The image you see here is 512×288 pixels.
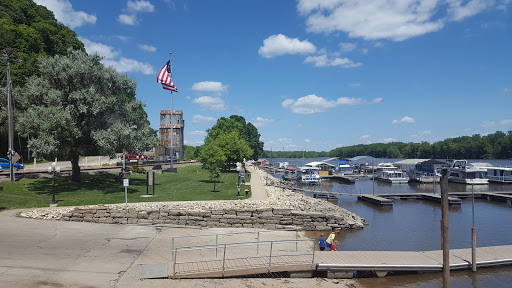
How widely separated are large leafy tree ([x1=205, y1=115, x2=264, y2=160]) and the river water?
4998 centimetres

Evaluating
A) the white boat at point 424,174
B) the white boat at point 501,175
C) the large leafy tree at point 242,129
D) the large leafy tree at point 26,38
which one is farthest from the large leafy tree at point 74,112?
the white boat at point 501,175

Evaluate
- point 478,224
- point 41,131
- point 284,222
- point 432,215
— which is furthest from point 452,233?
point 41,131

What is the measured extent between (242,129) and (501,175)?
61.6 meters

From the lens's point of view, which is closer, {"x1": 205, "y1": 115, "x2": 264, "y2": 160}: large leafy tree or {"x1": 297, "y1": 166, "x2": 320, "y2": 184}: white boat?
{"x1": 297, "y1": 166, "x2": 320, "y2": 184}: white boat

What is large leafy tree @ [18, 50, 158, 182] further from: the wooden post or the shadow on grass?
the wooden post

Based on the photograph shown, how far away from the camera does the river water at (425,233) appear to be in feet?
50.4

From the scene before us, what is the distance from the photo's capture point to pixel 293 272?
14.6 metres

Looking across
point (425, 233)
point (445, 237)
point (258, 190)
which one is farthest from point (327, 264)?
point (258, 190)

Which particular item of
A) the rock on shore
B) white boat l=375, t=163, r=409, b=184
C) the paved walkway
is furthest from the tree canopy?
white boat l=375, t=163, r=409, b=184

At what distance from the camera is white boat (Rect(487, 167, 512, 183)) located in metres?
62.7

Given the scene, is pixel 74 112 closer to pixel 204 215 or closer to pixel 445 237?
pixel 204 215

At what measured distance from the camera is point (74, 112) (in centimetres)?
3019

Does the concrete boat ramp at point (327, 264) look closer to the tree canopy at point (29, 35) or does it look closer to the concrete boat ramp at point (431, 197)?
the concrete boat ramp at point (431, 197)

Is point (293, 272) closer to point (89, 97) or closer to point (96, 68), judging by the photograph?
point (89, 97)
